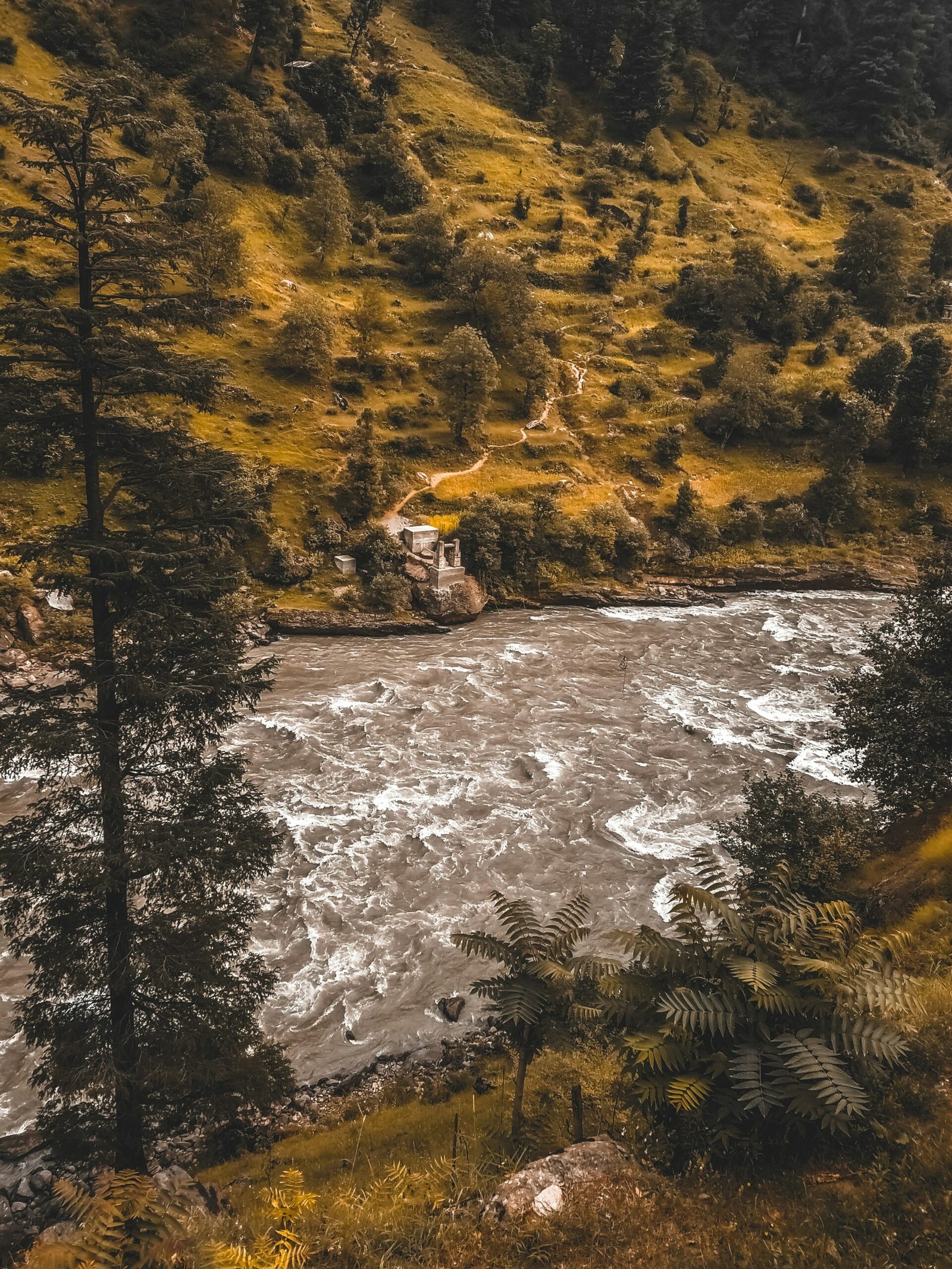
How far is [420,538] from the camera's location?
45.2m

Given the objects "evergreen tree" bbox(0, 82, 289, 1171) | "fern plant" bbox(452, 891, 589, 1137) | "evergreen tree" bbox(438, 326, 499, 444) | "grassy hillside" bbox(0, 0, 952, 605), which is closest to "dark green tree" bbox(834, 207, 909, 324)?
"grassy hillside" bbox(0, 0, 952, 605)

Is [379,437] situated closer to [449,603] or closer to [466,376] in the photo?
[466,376]

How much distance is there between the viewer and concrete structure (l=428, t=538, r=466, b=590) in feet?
143

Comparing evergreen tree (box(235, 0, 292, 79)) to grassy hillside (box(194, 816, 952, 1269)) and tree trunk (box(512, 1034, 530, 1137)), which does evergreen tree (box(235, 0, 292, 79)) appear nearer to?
tree trunk (box(512, 1034, 530, 1137))

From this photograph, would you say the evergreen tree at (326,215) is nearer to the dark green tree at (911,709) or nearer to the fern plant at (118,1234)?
the dark green tree at (911,709)

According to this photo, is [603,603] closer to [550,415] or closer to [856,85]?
[550,415]

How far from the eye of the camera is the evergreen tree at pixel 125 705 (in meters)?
8.03

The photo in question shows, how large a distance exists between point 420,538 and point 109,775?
37.5m

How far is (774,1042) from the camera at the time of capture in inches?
276

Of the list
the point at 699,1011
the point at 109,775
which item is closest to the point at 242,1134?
the point at 109,775

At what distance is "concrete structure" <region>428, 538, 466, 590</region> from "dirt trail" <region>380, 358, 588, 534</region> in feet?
15.2

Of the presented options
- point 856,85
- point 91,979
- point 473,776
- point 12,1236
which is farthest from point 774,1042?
point 856,85

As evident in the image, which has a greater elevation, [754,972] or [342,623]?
[754,972]

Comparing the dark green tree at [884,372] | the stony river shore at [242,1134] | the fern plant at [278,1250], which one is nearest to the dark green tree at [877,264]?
the dark green tree at [884,372]
